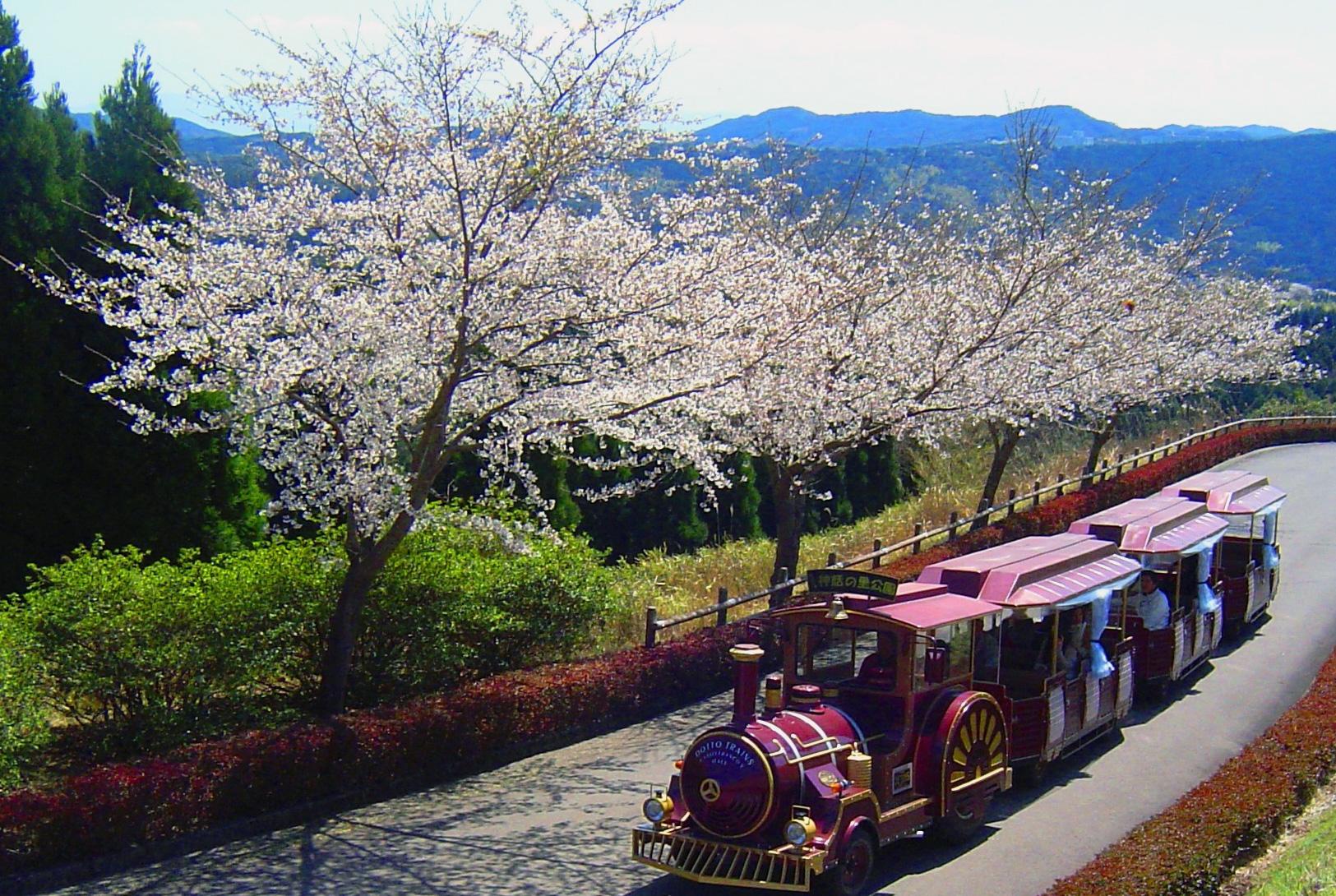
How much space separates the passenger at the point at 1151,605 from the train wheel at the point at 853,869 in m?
6.59

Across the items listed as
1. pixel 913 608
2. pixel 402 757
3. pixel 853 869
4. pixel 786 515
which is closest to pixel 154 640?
pixel 402 757

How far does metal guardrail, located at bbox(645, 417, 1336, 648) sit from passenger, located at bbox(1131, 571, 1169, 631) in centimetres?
356

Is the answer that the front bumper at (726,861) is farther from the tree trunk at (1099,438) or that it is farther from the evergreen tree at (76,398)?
the tree trunk at (1099,438)

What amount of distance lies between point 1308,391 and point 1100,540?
52716 millimetres

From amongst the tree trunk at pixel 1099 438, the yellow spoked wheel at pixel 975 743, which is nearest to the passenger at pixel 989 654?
the yellow spoked wheel at pixel 975 743

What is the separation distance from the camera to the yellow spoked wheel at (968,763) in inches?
395

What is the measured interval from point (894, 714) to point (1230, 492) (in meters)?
10.4

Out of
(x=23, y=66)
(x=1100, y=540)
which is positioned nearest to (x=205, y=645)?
(x=23, y=66)

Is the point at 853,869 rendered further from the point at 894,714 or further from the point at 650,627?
the point at 650,627

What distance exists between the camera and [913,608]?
410 inches

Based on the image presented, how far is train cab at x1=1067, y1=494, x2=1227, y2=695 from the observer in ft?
47.2

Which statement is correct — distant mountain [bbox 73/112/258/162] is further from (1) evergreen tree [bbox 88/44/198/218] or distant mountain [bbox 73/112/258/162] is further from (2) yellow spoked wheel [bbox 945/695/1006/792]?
(2) yellow spoked wheel [bbox 945/695/1006/792]

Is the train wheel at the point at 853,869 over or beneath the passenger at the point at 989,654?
beneath

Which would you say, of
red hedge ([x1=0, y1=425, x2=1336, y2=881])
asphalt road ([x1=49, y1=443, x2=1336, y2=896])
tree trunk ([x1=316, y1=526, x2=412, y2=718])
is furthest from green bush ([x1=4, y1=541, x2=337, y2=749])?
asphalt road ([x1=49, y1=443, x2=1336, y2=896])
